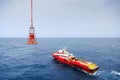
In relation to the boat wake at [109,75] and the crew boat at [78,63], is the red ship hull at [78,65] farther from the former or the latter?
the boat wake at [109,75]

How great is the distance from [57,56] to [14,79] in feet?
101

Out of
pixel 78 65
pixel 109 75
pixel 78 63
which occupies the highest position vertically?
pixel 78 63

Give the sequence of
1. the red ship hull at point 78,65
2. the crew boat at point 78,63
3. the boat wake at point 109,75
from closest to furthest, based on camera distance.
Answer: the boat wake at point 109,75, the red ship hull at point 78,65, the crew boat at point 78,63

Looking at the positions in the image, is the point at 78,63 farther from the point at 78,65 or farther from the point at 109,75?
the point at 109,75

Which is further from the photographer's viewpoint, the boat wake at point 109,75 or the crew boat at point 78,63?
the crew boat at point 78,63

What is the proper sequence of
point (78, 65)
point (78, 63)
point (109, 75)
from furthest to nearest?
point (78, 63)
point (78, 65)
point (109, 75)

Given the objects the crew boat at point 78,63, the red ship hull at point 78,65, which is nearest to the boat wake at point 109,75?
the red ship hull at point 78,65

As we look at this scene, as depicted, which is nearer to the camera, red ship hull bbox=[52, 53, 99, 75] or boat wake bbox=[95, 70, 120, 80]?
boat wake bbox=[95, 70, 120, 80]

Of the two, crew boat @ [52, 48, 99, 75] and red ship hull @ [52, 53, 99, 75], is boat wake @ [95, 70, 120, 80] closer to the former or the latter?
red ship hull @ [52, 53, 99, 75]

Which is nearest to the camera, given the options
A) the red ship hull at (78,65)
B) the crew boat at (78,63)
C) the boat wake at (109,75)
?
the boat wake at (109,75)

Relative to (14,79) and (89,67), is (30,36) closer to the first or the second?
(14,79)

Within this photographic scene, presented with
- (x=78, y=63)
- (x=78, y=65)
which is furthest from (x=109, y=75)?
(x=78, y=63)

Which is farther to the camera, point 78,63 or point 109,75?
point 78,63

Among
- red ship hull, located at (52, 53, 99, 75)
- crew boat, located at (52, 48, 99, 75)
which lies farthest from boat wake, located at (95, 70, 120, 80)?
crew boat, located at (52, 48, 99, 75)
